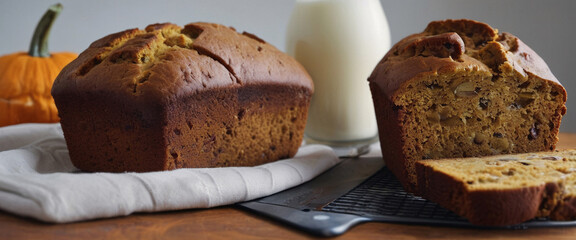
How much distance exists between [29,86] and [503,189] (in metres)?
2.44

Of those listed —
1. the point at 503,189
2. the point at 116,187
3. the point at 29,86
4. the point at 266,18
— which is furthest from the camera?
the point at 266,18

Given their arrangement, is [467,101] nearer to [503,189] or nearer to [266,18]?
[503,189]

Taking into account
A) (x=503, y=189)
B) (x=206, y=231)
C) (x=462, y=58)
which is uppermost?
(x=462, y=58)

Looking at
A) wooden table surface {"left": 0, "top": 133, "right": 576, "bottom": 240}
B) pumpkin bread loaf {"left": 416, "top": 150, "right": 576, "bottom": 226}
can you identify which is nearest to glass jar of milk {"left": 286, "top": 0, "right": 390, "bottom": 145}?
pumpkin bread loaf {"left": 416, "top": 150, "right": 576, "bottom": 226}

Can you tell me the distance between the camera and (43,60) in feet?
9.43

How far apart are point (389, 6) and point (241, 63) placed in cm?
174

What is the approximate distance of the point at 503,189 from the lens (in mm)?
1374

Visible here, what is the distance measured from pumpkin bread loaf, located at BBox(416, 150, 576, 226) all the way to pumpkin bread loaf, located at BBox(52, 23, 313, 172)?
2.38 feet

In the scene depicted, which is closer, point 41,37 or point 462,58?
point 462,58

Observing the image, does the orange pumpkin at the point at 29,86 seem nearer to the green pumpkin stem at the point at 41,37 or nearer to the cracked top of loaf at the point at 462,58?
the green pumpkin stem at the point at 41,37

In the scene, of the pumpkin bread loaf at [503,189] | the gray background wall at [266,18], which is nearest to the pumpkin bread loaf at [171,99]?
the pumpkin bread loaf at [503,189]

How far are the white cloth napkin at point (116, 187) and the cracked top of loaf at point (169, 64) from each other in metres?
0.29

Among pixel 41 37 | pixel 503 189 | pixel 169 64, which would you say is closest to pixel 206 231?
pixel 169 64

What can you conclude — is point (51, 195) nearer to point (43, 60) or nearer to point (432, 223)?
point (432, 223)
